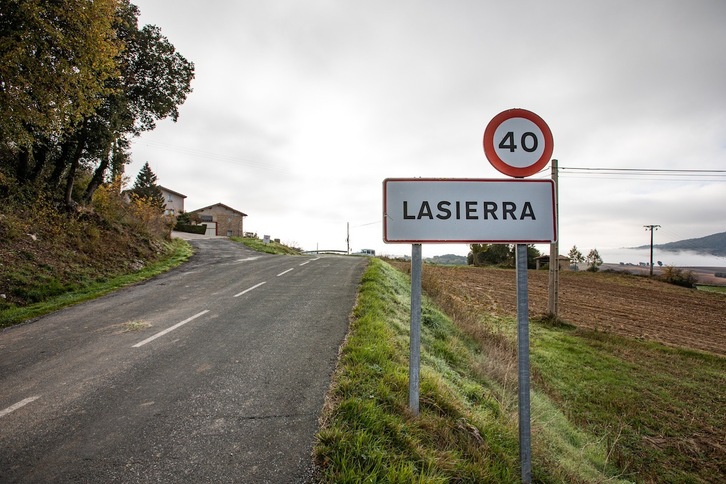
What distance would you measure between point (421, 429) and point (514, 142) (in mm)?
2682

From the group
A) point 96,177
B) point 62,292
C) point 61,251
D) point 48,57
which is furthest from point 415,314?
point 96,177

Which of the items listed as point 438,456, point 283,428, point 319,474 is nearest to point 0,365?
point 283,428

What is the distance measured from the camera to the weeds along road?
256 centimetres

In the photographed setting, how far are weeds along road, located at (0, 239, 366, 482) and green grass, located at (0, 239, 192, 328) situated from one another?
0.53m

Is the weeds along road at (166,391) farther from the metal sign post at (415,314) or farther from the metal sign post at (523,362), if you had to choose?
the metal sign post at (523,362)

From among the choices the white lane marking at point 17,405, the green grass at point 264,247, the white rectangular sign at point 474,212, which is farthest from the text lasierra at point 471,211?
the green grass at point 264,247

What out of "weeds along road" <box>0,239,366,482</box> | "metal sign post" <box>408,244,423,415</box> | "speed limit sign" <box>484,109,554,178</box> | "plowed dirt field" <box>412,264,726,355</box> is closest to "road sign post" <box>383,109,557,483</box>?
"speed limit sign" <box>484,109,554,178</box>

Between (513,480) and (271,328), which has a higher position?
(271,328)

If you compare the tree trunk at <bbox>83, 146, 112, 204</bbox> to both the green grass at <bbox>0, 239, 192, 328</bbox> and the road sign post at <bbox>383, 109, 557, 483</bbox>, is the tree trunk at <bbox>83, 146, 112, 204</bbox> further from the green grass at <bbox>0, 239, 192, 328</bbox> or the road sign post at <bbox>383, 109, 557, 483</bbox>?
the road sign post at <bbox>383, 109, 557, 483</bbox>

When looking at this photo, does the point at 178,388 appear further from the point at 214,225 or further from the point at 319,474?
the point at 214,225

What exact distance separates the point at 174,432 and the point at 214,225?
194 ft

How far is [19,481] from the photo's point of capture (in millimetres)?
2354

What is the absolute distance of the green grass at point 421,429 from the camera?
8.43 ft

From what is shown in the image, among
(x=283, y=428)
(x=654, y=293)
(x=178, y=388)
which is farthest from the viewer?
(x=654, y=293)
